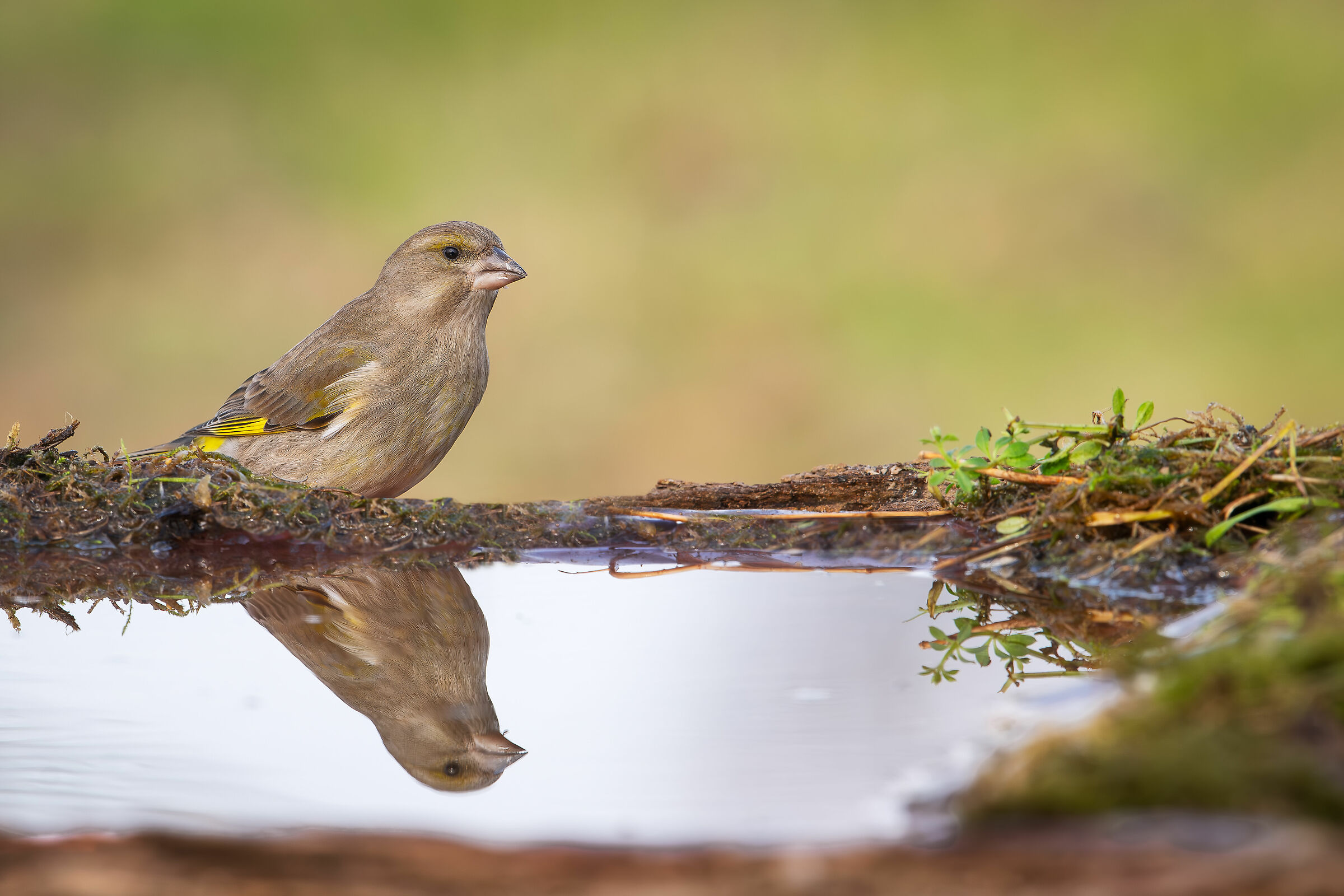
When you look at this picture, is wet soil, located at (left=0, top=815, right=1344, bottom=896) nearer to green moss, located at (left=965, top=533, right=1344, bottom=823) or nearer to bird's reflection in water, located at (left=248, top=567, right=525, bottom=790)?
green moss, located at (left=965, top=533, right=1344, bottom=823)

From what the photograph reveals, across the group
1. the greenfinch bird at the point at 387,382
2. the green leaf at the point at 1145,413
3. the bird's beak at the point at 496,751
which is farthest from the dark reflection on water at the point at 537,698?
the greenfinch bird at the point at 387,382

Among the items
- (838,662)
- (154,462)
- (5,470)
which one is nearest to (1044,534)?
(838,662)

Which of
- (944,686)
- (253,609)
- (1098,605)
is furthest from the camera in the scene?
(253,609)

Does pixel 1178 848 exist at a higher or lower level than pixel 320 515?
lower

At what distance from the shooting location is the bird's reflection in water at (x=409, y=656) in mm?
2324

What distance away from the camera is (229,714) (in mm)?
2521

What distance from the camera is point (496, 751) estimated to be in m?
2.31

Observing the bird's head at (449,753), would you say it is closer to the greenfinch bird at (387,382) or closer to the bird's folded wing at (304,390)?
the greenfinch bird at (387,382)

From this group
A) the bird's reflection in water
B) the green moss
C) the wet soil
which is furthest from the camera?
the bird's reflection in water

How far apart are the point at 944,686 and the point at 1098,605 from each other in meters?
0.66

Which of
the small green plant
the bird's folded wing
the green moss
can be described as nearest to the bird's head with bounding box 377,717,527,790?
the green moss

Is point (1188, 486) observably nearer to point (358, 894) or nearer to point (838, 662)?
point (838, 662)

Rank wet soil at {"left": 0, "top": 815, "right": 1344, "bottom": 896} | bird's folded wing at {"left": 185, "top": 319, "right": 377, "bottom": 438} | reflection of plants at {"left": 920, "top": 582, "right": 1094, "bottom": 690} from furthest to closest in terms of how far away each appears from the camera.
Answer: bird's folded wing at {"left": 185, "top": 319, "right": 377, "bottom": 438} → reflection of plants at {"left": 920, "top": 582, "right": 1094, "bottom": 690} → wet soil at {"left": 0, "top": 815, "right": 1344, "bottom": 896}

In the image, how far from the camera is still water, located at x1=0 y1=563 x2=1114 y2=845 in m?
1.98
